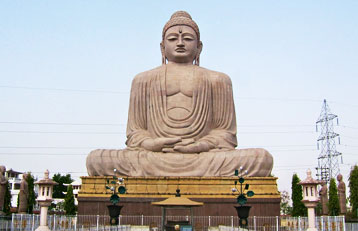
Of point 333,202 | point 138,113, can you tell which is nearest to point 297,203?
point 333,202

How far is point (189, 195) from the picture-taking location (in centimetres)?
1330

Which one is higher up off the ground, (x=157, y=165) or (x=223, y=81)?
(x=223, y=81)

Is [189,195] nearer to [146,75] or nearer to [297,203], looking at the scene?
[146,75]

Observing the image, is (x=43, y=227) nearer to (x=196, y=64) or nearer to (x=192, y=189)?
(x=192, y=189)

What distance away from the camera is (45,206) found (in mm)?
10602

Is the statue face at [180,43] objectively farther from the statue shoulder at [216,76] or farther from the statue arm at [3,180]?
the statue arm at [3,180]

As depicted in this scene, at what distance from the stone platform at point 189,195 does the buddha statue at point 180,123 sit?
1.37 feet

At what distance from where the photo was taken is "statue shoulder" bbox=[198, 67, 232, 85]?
650 inches

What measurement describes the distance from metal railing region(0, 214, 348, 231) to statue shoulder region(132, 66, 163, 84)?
5.74m

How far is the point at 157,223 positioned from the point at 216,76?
21.7 feet

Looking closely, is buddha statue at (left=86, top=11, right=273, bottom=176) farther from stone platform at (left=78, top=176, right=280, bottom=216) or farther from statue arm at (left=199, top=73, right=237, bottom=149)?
stone platform at (left=78, top=176, right=280, bottom=216)

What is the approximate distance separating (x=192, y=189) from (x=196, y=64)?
5.99 meters

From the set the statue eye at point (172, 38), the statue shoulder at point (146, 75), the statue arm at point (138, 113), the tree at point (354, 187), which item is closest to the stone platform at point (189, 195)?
the statue arm at point (138, 113)

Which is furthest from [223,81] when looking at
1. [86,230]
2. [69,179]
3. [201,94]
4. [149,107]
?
[69,179]
